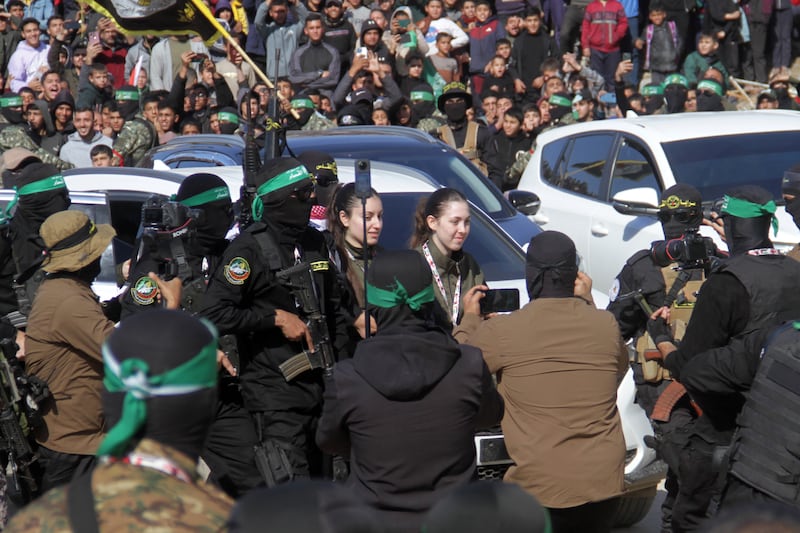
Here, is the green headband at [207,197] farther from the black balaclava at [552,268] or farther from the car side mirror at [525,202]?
the car side mirror at [525,202]

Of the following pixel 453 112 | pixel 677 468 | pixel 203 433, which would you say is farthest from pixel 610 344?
pixel 453 112

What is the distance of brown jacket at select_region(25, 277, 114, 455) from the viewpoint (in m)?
5.43

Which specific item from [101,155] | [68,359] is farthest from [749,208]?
[101,155]

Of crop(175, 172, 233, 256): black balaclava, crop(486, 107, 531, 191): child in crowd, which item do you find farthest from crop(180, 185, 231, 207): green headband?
crop(486, 107, 531, 191): child in crowd

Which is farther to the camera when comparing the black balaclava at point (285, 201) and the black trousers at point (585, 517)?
the black balaclava at point (285, 201)

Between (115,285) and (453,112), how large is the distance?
849cm

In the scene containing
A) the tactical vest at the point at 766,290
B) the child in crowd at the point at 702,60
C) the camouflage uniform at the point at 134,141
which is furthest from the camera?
the child in crowd at the point at 702,60

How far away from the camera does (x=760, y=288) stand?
17.3 ft

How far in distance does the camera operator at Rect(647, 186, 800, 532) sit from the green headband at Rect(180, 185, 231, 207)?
2.29 meters

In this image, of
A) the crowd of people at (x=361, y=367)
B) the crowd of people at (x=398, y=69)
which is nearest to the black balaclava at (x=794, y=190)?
the crowd of people at (x=361, y=367)

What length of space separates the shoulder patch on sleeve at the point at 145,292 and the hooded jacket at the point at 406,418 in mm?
1677

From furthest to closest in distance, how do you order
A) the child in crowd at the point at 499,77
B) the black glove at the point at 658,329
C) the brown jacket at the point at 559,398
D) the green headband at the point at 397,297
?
1. the child in crowd at the point at 499,77
2. the black glove at the point at 658,329
3. the brown jacket at the point at 559,398
4. the green headband at the point at 397,297

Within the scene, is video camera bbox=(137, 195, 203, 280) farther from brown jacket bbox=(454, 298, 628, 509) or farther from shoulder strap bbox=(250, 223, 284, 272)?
brown jacket bbox=(454, 298, 628, 509)

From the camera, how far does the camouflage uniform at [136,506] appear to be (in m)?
2.50
